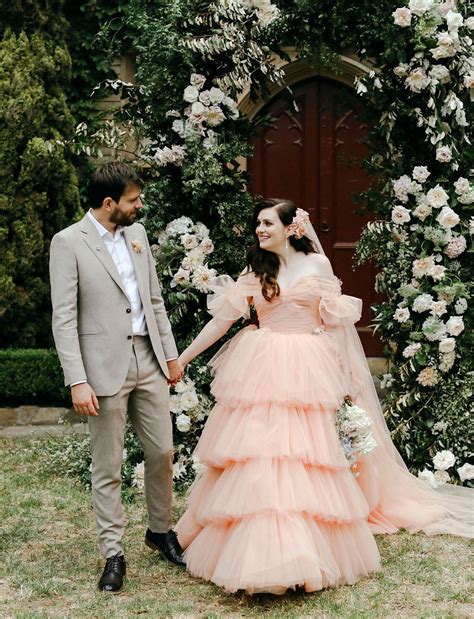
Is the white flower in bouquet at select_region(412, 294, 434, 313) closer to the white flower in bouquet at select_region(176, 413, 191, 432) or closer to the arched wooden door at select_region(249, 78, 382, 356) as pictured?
the white flower in bouquet at select_region(176, 413, 191, 432)

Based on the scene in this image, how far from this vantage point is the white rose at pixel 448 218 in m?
5.55

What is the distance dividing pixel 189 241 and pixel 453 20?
2.05m

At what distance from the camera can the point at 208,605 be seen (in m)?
3.94

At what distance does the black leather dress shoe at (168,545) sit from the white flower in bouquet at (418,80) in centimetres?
296

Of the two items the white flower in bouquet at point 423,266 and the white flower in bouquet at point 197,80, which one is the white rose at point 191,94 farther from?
the white flower in bouquet at point 423,266

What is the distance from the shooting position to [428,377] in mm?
5629

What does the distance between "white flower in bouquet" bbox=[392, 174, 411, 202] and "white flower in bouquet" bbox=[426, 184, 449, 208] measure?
0.49ft

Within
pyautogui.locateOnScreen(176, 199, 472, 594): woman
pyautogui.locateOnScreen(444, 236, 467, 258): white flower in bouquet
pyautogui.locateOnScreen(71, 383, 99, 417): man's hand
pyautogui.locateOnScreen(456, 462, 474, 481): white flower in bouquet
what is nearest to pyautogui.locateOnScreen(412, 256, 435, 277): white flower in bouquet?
pyautogui.locateOnScreen(444, 236, 467, 258): white flower in bouquet

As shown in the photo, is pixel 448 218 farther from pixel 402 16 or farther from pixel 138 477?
pixel 138 477

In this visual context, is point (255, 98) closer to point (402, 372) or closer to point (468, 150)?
point (468, 150)

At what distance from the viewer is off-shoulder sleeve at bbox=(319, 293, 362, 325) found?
454 cm

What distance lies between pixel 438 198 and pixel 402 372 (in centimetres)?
111

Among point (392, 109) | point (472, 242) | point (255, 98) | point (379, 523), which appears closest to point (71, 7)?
point (255, 98)

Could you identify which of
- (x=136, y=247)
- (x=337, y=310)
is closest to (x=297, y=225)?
(x=337, y=310)
